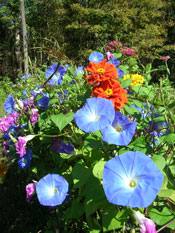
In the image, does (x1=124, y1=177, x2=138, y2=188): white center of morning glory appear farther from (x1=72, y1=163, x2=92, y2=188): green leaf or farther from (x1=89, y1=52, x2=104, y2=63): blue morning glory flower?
(x1=89, y1=52, x2=104, y2=63): blue morning glory flower

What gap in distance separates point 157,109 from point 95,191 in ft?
1.45

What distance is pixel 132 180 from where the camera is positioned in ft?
2.39

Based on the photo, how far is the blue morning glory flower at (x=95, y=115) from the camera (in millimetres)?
817

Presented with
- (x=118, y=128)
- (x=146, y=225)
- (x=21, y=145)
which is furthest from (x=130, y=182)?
(x=21, y=145)

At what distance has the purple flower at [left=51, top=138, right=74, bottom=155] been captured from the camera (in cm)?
102

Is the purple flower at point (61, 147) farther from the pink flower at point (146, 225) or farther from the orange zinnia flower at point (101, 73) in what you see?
the pink flower at point (146, 225)

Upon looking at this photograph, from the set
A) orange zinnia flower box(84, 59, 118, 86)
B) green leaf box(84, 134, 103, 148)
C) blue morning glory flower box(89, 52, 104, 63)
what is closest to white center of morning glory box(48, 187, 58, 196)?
green leaf box(84, 134, 103, 148)

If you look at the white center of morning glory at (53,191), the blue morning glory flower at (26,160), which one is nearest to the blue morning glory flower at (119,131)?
the white center of morning glory at (53,191)

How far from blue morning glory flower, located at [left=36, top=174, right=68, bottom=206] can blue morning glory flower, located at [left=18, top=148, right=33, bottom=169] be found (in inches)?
10.3

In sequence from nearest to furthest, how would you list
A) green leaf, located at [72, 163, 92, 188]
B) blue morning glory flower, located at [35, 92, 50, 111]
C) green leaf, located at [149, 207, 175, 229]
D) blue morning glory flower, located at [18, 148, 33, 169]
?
green leaf, located at [149, 207, 175, 229] < green leaf, located at [72, 163, 92, 188] < blue morning glory flower, located at [18, 148, 33, 169] < blue morning glory flower, located at [35, 92, 50, 111]

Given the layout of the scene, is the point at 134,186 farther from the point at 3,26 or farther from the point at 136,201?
the point at 3,26

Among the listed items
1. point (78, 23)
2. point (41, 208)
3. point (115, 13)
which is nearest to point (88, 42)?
point (78, 23)

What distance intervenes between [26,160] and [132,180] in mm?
677

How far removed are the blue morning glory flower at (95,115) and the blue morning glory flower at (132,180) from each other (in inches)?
6.4
